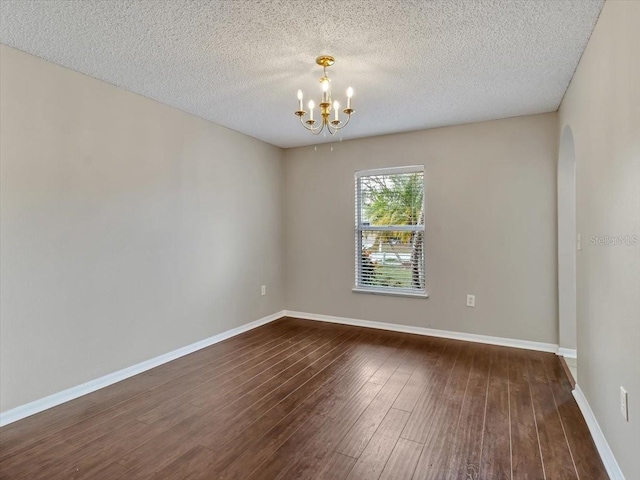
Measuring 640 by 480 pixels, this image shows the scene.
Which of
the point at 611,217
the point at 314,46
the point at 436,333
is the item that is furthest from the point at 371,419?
the point at 314,46

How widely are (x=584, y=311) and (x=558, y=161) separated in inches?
67.7

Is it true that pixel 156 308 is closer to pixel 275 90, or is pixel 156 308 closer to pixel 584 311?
pixel 275 90

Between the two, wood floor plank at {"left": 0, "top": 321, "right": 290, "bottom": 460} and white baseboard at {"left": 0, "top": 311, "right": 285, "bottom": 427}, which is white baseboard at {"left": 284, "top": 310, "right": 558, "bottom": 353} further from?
wood floor plank at {"left": 0, "top": 321, "right": 290, "bottom": 460}

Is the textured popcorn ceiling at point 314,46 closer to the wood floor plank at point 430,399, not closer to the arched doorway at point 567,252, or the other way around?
the arched doorway at point 567,252

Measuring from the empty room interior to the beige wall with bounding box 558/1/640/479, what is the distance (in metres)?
0.02

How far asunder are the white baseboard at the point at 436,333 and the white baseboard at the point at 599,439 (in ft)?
3.47

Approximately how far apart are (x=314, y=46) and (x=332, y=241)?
2749 millimetres

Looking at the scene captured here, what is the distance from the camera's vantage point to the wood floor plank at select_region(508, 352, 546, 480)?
1785 millimetres

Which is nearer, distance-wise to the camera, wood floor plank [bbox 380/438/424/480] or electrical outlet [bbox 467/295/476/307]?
wood floor plank [bbox 380/438/424/480]

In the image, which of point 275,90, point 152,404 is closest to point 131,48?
→ point 275,90

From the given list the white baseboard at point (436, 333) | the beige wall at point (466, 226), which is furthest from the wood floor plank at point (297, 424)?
the beige wall at point (466, 226)

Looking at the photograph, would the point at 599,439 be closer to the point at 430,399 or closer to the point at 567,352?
the point at 430,399

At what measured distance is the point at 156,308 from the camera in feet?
10.4

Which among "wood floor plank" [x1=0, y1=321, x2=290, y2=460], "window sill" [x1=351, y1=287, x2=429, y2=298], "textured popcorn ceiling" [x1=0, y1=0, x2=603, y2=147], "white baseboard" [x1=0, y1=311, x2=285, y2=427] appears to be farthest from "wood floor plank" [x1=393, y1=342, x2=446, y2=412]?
"textured popcorn ceiling" [x1=0, y1=0, x2=603, y2=147]
